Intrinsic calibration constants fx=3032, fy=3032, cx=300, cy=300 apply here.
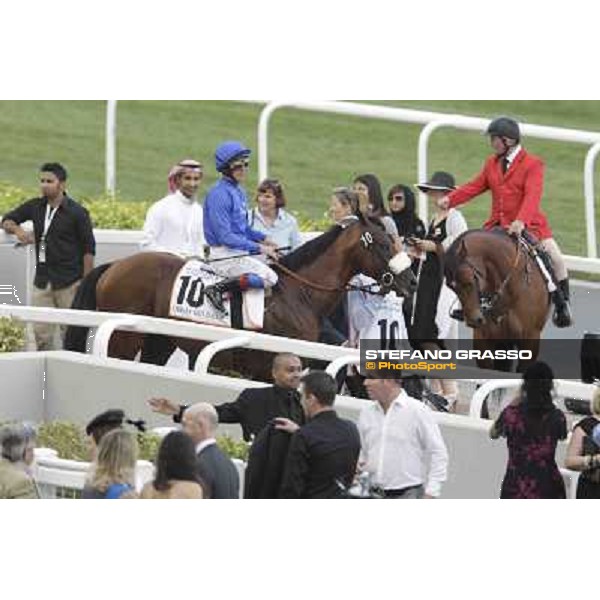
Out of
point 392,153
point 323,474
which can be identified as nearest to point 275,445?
point 323,474

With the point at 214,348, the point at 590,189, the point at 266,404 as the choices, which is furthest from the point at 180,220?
the point at 266,404

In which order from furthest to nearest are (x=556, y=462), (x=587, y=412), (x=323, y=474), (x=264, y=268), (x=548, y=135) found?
(x=548, y=135) < (x=264, y=268) < (x=587, y=412) < (x=556, y=462) < (x=323, y=474)

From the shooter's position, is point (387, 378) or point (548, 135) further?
point (548, 135)

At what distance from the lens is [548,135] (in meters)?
19.2

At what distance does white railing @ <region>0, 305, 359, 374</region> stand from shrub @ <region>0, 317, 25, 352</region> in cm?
9

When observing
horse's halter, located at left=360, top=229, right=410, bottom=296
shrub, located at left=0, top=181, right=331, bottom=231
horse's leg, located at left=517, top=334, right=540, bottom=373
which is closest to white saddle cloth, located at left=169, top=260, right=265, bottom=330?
horse's halter, located at left=360, top=229, right=410, bottom=296

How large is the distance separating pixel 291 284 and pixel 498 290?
123 cm

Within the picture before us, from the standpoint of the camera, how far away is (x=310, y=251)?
17.3 m

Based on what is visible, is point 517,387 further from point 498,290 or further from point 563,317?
point 563,317

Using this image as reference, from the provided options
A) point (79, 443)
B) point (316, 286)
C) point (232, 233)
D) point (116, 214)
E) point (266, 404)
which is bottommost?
point (79, 443)

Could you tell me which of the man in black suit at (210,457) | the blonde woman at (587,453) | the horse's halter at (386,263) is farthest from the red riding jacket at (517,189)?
the man in black suit at (210,457)

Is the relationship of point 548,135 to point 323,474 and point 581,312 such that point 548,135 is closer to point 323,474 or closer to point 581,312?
point 581,312

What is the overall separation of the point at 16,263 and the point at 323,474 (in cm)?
688

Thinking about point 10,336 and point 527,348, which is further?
point 527,348
